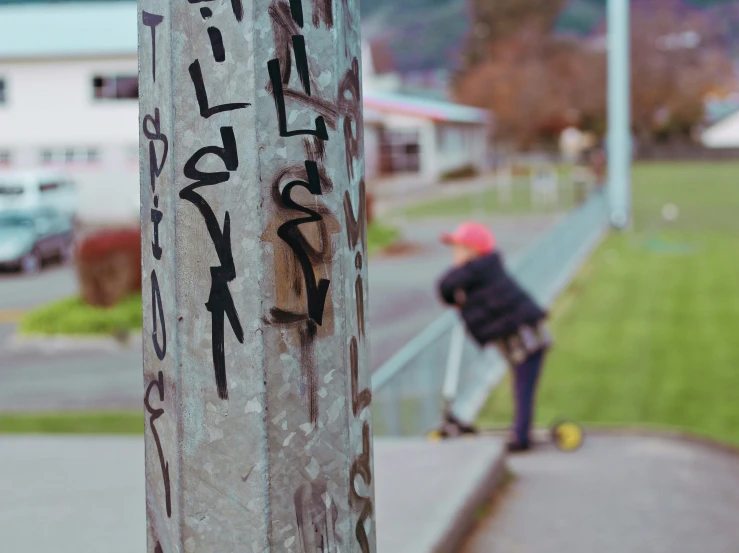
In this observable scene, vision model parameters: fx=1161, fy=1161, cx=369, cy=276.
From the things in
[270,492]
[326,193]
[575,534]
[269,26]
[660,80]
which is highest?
[660,80]

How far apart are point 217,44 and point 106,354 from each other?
37.2 feet

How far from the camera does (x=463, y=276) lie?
6305 millimetres

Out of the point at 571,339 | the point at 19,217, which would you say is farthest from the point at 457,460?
the point at 19,217

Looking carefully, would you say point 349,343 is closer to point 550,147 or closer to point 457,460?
point 457,460

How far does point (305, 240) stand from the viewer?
78.6 inches

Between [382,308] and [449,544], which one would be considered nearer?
[449,544]

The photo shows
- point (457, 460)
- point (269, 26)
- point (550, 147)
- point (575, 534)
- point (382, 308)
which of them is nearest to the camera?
point (269, 26)

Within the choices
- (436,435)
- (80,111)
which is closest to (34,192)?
(80,111)

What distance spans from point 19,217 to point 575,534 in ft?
58.8

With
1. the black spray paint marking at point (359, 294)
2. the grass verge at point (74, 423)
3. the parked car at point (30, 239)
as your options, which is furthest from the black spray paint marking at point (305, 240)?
the parked car at point (30, 239)

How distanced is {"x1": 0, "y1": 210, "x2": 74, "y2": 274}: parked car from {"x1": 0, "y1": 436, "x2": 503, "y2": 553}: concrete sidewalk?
48.7ft

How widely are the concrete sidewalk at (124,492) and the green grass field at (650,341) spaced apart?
264 centimetres

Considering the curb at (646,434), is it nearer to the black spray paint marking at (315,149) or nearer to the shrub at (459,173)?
the black spray paint marking at (315,149)

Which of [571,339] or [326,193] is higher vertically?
[326,193]
